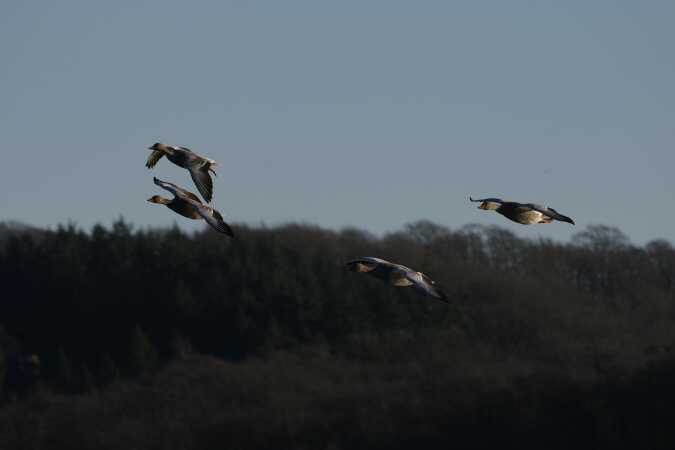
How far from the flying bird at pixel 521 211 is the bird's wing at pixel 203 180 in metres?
2.93

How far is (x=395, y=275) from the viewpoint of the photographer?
18.2 metres

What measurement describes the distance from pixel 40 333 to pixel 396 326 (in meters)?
16.3

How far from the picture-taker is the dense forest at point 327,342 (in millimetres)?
60531

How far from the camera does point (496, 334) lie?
253ft

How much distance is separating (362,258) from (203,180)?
6.34 feet

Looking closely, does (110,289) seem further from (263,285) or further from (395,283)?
(395,283)

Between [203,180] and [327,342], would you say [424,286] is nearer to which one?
[203,180]

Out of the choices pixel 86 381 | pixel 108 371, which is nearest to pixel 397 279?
pixel 108 371

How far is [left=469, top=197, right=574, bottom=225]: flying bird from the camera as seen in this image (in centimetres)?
1859

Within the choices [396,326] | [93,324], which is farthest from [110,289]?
[396,326]

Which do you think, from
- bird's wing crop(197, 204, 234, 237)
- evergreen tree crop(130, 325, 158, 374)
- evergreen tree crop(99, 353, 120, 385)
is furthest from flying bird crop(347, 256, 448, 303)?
evergreen tree crop(99, 353, 120, 385)

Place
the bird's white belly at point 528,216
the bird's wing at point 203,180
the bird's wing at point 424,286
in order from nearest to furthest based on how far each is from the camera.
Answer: the bird's wing at point 203,180, the bird's wing at point 424,286, the bird's white belly at point 528,216

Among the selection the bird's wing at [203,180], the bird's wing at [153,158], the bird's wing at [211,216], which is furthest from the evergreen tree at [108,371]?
the bird's wing at [211,216]

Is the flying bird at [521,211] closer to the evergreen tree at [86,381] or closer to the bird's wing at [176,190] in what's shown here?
the bird's wing at [176,190]
